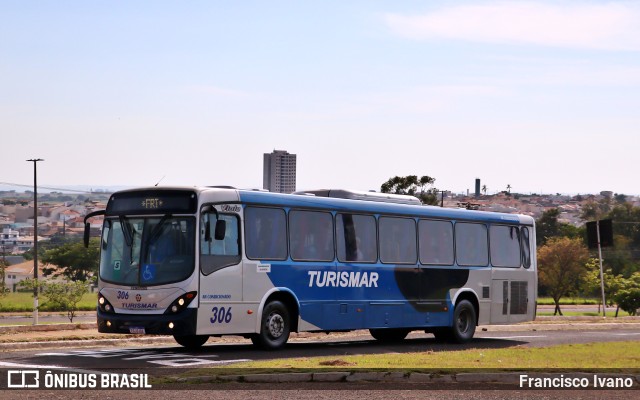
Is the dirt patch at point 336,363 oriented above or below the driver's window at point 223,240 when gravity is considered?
below

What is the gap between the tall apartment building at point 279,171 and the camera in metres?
33.6

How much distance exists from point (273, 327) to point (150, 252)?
298cm

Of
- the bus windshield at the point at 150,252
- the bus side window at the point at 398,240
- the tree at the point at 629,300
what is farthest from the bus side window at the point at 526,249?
the tree at the point at 629,300

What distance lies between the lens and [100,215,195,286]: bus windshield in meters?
19.9

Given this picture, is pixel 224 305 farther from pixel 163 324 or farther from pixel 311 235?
pixel 311 235

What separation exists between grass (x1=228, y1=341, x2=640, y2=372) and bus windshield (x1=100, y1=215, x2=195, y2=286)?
113 inches

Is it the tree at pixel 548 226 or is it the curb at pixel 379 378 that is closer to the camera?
the curb at pixel 379 378

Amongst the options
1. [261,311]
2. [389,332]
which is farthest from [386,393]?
[389,332]

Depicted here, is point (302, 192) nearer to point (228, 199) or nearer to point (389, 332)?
point (228, 199)

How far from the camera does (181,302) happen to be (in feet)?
64.6

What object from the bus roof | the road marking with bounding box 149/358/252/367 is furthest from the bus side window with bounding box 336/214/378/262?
the road marking with bounding box 149/358/252/367

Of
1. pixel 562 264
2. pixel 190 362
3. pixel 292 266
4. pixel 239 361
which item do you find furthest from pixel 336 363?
pixel 562 264

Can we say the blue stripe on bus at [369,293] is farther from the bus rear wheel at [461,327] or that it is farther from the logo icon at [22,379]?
the logo icon at [22,379]

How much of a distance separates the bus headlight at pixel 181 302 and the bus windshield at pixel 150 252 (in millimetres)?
336
